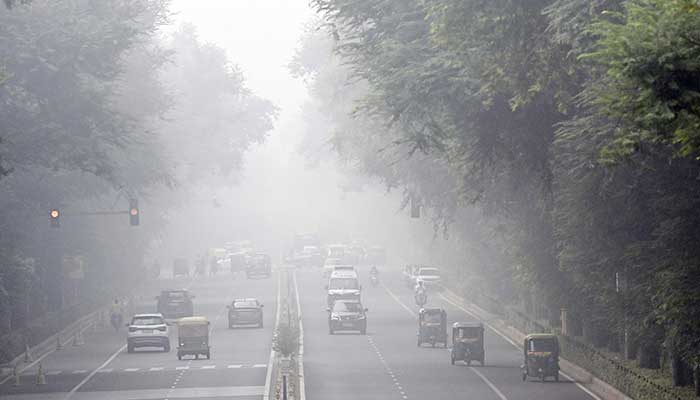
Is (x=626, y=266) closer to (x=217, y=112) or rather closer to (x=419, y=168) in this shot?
(x=419, y=168)

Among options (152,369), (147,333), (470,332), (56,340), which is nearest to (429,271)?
(56,340)

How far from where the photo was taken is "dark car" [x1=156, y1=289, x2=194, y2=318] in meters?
75.6

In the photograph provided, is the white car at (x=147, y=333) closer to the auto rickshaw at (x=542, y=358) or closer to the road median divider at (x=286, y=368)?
the road median divider at (x=286, y=368)

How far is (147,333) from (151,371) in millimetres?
9047

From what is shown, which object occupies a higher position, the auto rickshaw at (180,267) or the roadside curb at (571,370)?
the auto rickshaw at (180,267)

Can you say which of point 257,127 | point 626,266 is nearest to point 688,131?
point 626,266

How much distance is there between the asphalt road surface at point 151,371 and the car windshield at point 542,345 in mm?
8111

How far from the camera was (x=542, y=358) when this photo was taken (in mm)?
45156

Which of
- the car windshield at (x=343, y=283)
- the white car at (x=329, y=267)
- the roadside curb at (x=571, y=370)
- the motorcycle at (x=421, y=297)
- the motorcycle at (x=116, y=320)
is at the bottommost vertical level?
the roadside curb at (x=571, y=370)

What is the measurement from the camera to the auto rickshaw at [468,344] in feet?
165

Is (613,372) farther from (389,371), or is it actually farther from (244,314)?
(244,314)

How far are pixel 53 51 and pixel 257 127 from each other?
88.7 m

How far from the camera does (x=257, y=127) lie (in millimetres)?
138000

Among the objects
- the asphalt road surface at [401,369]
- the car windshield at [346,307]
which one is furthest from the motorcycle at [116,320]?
the car windshield at [346,307]
